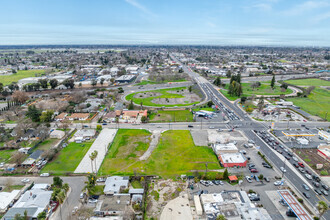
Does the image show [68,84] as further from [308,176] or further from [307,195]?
[307,195]

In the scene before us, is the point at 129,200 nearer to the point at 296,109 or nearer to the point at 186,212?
the point at 186,212

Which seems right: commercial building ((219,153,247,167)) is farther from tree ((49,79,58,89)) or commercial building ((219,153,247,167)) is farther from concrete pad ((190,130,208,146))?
tree ((49,79,58,89))

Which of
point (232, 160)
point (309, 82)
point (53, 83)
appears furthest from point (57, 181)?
point (309, 82)

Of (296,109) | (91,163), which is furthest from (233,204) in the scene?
(296,109)

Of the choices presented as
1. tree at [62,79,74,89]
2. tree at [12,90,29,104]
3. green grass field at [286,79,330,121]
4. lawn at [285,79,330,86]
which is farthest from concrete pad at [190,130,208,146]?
lawn at [285,79,330,86]

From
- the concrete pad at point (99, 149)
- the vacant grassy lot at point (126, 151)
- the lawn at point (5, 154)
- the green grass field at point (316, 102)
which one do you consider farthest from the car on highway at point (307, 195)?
the lawn at point (5, 154)

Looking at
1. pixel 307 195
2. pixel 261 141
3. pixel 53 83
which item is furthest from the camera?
pixel 53 83
